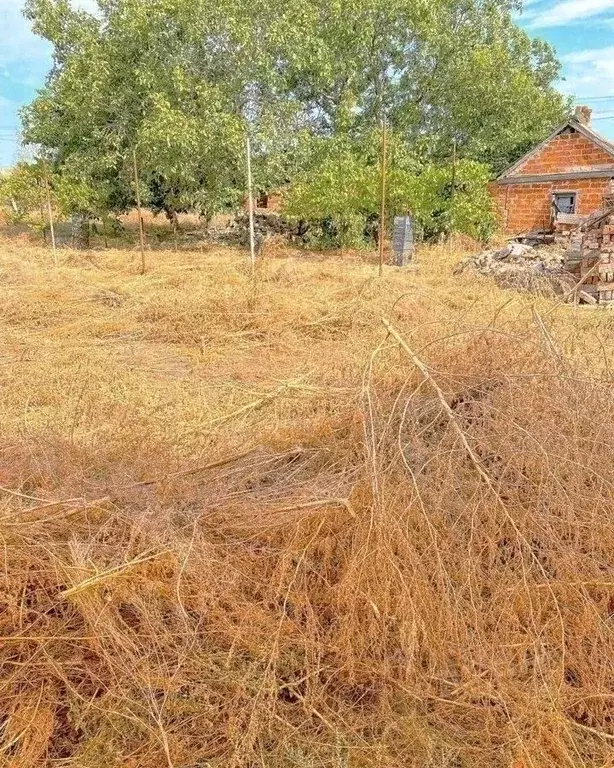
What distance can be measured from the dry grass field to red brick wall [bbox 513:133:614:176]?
15238 mm

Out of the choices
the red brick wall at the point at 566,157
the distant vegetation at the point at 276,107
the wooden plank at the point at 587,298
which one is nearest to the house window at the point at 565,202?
the red brick wall at the point at 566,157

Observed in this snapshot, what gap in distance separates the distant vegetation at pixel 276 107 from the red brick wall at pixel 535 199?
1713mm

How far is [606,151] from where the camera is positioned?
15.9 meters

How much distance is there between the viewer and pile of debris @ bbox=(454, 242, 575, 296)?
925 centimetres

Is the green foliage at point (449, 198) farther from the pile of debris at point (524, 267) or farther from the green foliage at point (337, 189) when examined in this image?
the pile of debris at point (524, 267)

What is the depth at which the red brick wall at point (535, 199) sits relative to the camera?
1641 cm

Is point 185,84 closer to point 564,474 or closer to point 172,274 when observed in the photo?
point 172,274

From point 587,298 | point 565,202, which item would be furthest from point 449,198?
point 587,298

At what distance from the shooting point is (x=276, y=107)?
1502 centimetres

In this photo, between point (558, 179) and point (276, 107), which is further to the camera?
point (558, 179)

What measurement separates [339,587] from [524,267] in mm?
9563

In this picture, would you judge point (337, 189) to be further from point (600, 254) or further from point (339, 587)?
point (339, 587)

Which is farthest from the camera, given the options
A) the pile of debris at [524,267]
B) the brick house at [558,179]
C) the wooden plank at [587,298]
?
the brick house at [558,179]

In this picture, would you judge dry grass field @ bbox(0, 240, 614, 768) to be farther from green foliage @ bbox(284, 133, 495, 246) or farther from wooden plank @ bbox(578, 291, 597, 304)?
green foliage @ bbox(284, 133, 495, 246)
